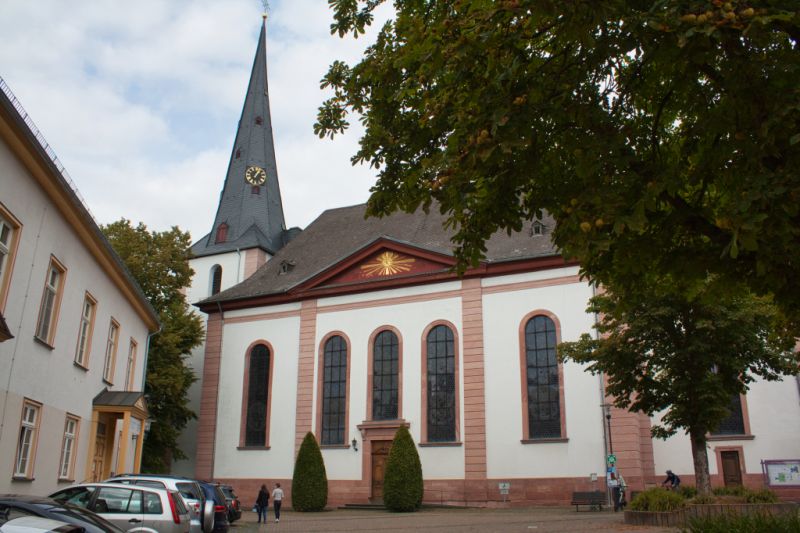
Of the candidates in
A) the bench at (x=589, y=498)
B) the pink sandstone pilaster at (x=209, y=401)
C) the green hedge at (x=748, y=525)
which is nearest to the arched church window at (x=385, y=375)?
the pink sandstone pilaster at (x=209, y=401)

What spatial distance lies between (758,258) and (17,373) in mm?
12017

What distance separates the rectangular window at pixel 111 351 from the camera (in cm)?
1959

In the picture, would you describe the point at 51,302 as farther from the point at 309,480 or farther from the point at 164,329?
the point at 164,329

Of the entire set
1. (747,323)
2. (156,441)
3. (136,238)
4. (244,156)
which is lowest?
(156,441)

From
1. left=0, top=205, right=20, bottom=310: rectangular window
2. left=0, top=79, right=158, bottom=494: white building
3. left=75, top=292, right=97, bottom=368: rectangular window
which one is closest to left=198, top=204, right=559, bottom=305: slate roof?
left=0, top=79, right=158, bottom=494: white building

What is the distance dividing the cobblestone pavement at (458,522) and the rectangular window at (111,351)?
5.35m

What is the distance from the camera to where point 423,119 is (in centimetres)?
788

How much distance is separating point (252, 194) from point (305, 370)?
53.2 ft

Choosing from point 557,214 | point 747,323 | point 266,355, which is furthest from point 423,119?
point 266,355

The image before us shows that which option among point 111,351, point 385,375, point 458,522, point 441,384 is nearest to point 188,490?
point 111,351

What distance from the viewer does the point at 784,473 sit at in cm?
2353

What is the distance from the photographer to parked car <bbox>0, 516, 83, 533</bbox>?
6074 mm

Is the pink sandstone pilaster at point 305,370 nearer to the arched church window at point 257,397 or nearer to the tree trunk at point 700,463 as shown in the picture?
the arched church window at point 257,397

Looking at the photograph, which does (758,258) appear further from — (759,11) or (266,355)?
(266,355)
